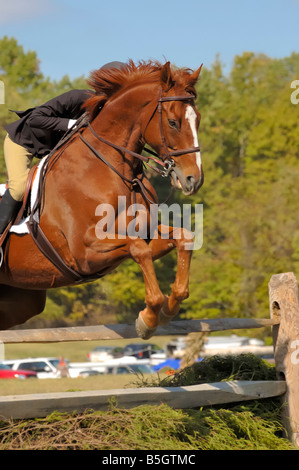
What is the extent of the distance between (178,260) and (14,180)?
5.48 feet

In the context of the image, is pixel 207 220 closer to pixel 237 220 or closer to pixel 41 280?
pixel 237 220

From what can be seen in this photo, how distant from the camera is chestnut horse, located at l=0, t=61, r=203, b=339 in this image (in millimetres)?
5191

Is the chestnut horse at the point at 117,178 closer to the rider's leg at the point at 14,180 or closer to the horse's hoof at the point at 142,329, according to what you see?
the horse's hoof at the point at 142,329

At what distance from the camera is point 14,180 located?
588 centimetres

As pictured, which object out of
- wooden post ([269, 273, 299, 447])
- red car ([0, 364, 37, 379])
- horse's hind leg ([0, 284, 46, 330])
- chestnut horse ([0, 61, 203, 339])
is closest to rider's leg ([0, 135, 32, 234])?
chestnut horse ([0, 61, 203, 339])

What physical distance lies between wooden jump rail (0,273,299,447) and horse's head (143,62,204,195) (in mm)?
Result: 1361

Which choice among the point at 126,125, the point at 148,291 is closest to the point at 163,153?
the point at 126,125

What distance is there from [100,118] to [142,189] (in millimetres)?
758

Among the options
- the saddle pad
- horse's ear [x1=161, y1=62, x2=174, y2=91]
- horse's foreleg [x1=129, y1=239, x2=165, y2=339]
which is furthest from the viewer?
the saddle pad

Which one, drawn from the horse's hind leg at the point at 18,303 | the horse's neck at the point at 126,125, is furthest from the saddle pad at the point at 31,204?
the horse's hind leg at the point at 18,303

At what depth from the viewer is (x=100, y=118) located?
5914 mm

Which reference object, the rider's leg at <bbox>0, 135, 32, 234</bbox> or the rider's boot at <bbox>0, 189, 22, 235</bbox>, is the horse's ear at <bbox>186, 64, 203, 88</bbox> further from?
the rider's boot at <bbox>0, 189, 22, 235</bbox>

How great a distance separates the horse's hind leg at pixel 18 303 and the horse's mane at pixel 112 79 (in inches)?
73.5

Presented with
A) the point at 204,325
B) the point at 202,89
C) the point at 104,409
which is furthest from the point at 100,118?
the point at 202,89
